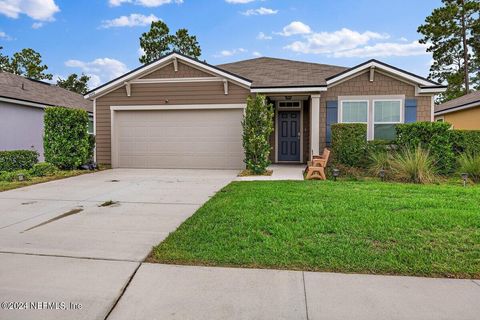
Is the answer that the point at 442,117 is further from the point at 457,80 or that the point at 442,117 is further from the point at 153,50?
the point at 153,50

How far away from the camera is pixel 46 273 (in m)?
3.18

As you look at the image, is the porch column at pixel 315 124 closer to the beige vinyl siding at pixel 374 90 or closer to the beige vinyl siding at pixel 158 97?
the beige vinyl siding at pixel 374 90

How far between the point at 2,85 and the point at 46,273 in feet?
43.7

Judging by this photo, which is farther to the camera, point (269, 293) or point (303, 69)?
point (303, 69)

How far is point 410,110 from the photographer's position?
36.7 feet

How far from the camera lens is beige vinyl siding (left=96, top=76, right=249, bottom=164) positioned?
1178 cm

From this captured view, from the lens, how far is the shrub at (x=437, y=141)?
29.8 feet

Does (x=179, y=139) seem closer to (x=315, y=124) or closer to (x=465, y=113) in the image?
(x=315, y=124)

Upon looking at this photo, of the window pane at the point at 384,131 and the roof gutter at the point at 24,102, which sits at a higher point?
the roof gutter at the point at 24,102

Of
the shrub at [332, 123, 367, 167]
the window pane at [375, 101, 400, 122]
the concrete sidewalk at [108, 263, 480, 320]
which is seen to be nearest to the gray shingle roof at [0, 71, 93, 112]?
the shrub at [332, 123, 367, 167]

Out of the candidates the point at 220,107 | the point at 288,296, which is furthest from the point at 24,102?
the point at 288,296

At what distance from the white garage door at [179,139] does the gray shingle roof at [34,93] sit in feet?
14.2

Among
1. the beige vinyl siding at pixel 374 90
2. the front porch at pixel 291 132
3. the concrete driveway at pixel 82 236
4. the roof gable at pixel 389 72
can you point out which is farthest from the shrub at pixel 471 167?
the concrete driveway at pixel 82 236

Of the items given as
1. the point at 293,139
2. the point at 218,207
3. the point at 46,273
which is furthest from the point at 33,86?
the point at 46,273
